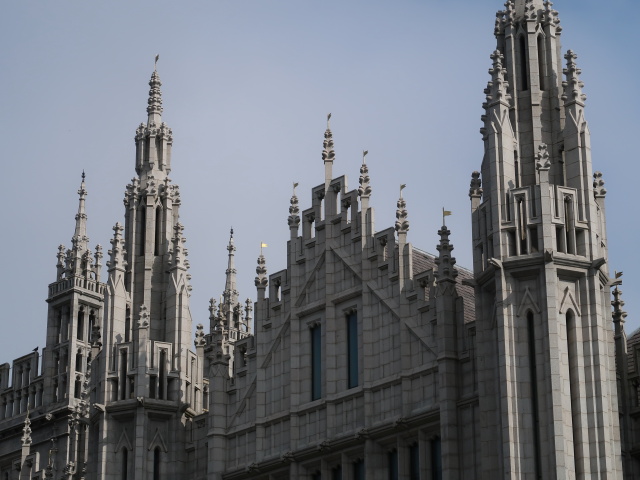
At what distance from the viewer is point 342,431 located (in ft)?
165

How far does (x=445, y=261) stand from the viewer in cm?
4875

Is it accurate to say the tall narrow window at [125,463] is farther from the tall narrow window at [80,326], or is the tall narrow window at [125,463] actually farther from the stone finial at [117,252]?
the tall narrow window at [80,326]

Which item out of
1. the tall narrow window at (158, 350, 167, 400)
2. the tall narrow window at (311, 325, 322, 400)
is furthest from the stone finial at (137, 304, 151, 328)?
the tall narrow window at (311, 325, 322, 400)

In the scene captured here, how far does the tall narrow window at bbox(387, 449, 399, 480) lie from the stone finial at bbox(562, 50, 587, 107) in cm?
1058

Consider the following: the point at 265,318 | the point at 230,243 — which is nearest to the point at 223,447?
the point at 265,318

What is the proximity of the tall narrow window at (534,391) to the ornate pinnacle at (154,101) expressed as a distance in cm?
2117

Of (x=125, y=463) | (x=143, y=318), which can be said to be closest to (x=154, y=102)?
(x=143, y=318)

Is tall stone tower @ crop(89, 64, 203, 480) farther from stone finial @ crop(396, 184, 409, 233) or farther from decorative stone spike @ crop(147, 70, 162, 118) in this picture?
stone finial @ crop(396, 184, 409, 233)

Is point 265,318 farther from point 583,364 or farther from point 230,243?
point 230,243

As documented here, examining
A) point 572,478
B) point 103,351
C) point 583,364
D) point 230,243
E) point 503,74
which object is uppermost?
point 230,243

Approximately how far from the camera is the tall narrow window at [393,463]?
161 feet

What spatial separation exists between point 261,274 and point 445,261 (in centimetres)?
813

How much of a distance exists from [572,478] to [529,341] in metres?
3.87

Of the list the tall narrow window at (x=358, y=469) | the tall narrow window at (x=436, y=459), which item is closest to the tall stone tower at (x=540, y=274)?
the tall narrow window at (x=436, y=459)
